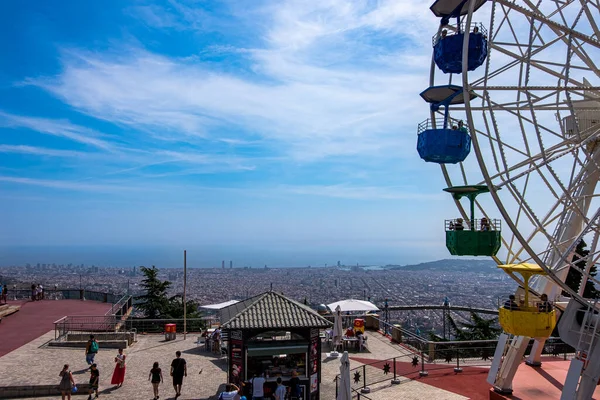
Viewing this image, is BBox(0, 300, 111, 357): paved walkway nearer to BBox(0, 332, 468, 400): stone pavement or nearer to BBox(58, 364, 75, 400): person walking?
BBox(0, 332, 468, 400): stone pavement

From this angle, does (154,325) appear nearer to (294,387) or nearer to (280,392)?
(294,387)

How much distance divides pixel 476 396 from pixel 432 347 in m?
4.39

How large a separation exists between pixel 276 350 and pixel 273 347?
4.6 inches

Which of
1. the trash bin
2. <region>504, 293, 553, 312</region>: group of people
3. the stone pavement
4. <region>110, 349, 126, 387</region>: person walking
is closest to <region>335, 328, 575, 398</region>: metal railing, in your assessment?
the stone pavement

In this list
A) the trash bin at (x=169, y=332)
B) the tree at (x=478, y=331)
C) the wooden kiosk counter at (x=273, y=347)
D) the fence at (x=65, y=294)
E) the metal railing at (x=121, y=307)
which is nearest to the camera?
the wooden kiosk counter at (x=273, y=347)

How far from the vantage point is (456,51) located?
17094 millimetres

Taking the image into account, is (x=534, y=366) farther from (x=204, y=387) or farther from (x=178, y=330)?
(x=178, y=330)

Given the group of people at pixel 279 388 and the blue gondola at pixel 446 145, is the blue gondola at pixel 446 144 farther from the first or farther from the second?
the group of people at pixel 279 388

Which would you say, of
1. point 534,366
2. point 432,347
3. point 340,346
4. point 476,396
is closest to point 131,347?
point 340,346

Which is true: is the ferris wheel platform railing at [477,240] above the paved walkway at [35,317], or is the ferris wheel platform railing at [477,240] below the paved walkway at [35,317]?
above

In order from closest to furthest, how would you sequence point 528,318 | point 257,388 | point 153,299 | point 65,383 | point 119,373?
point 257,388, point 65,383, point 528,318, point 119,373, point 153,299

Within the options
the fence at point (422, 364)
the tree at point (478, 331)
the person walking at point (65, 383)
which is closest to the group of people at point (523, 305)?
the fence at point (422, 364)

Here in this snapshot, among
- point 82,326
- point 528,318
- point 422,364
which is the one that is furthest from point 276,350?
point 82,326

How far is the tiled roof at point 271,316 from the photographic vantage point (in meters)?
14.6
